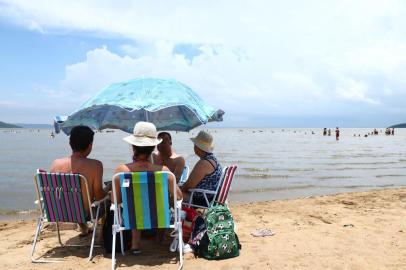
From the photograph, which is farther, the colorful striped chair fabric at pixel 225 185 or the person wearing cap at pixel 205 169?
the person wearing cap at pixel 205 169

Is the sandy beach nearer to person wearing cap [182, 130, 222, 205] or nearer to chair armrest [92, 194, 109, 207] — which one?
chair armrest [92, 194, 109, 207]

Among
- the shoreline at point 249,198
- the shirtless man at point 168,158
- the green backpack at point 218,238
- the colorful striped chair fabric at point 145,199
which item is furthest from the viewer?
the shoreline at point 249,198

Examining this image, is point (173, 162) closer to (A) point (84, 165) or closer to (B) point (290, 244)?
(A) point (84, 165)

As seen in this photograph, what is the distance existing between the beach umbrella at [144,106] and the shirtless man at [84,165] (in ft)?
1.19

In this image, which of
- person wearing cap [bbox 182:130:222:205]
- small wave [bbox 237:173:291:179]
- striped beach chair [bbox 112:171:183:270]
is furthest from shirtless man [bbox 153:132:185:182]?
small wave [bbox 237:173:291:179]

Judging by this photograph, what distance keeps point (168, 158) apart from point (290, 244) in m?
2.19

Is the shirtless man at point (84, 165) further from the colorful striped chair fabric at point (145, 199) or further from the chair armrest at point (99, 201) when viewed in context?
the colorful striped chair fabric at point (145, 199)

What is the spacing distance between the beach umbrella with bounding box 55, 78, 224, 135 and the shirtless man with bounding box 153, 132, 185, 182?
0.52m

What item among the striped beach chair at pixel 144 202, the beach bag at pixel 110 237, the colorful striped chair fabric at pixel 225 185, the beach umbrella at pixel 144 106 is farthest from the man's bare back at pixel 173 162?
→ the striped beach chair at pixel 144 202

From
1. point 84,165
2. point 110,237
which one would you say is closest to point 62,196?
point 84,165

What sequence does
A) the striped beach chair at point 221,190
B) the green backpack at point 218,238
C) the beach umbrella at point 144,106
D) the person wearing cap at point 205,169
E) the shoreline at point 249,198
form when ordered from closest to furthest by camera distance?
the green backpack at point 218,238 → the beach umbrella at point 144,106 → the striped beach chair at point 221,190 → the person wearing cap at point 205,169 → the shoreline at point 249,198

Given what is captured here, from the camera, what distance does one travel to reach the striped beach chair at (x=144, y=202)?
13.5 ft

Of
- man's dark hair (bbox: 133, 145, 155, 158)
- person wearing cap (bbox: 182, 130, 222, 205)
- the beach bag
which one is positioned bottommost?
the beach bag

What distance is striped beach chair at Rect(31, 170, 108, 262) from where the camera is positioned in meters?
4.35
